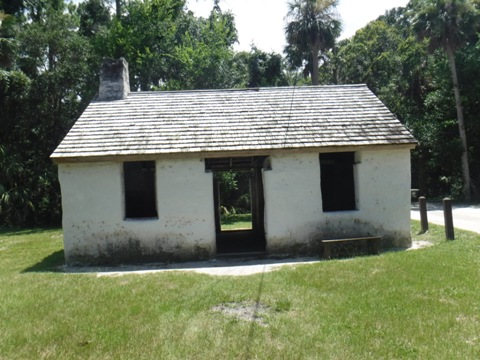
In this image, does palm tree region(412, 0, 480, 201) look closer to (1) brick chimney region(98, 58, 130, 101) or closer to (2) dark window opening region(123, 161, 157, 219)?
(2) dark window opening region(123, 161, 157, 219)

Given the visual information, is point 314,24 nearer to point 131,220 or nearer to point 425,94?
point 425,94

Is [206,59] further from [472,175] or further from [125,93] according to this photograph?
[472,175]

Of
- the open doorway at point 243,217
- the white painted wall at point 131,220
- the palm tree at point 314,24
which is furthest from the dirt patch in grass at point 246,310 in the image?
the palm tree at point 314,24

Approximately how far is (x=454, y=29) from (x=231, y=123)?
745 inches

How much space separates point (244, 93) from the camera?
1359cm

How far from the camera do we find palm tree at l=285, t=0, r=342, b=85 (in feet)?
106

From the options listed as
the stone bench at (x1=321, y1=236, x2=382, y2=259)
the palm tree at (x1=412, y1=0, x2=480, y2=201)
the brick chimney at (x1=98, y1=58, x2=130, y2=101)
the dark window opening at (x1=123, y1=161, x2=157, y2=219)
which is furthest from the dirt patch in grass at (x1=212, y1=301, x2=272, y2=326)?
the palm tree at (x1=412, y1=0, x2=480, y2=201)

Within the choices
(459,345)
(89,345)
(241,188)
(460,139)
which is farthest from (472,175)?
(89,345)

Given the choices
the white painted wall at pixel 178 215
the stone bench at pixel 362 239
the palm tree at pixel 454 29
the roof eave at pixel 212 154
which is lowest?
the stone bench at pixel 362 239

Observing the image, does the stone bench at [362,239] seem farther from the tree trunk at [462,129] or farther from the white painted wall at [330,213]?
the tree trunk at [462,129]

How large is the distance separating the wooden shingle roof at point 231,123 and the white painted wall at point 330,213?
0.53m

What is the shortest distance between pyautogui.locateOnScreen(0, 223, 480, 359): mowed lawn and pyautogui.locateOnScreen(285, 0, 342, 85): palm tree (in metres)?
26.5

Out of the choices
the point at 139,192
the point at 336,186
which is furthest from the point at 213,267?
the point at 139,192

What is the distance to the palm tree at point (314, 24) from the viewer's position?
1273 inches
